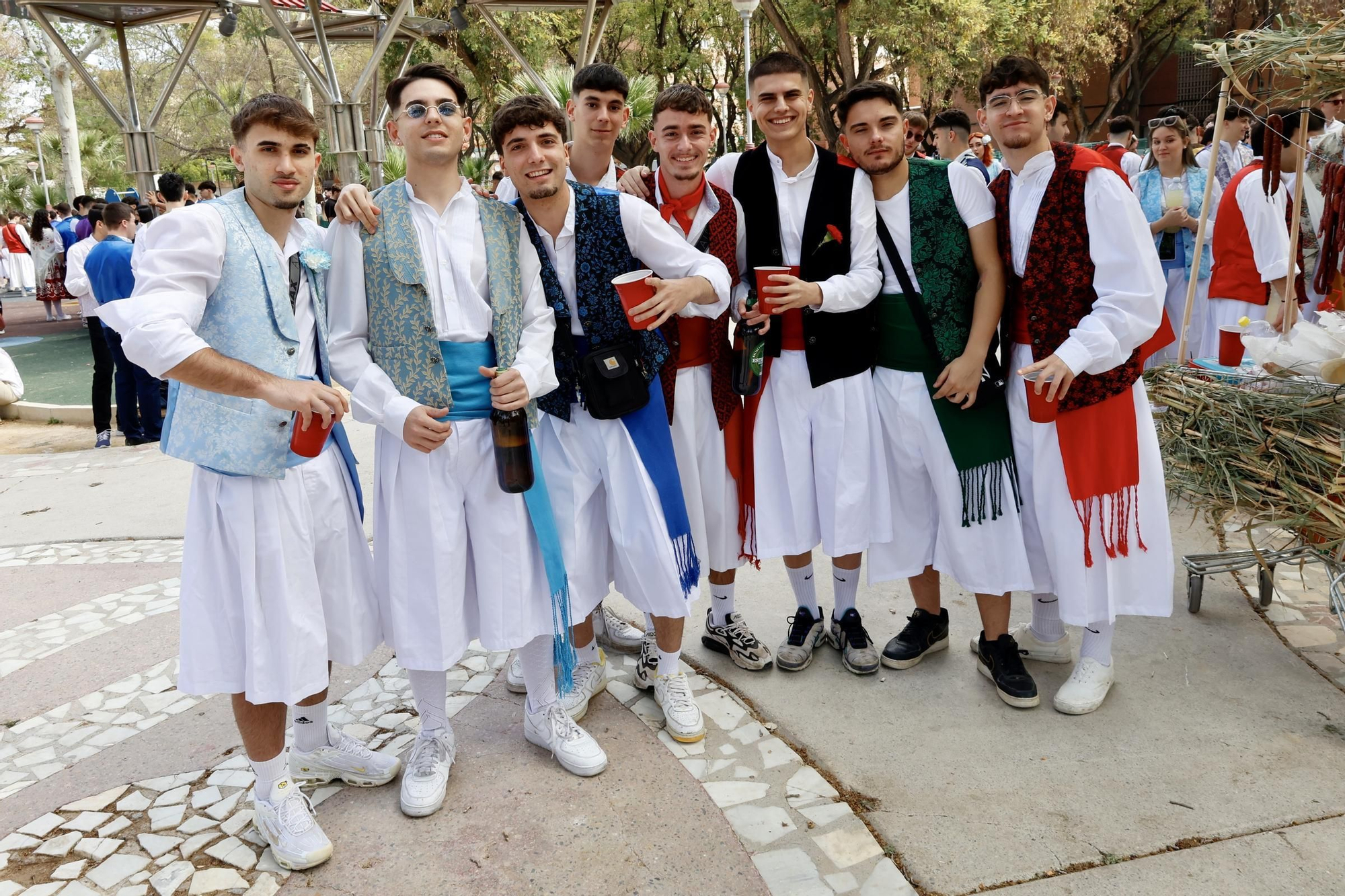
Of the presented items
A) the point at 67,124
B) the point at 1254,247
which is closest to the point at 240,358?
the point at 1254,247

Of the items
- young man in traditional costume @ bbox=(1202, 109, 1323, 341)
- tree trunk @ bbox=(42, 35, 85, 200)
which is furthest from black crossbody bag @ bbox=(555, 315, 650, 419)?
tree trunk @ bbox=(42, 35, 85, 200)

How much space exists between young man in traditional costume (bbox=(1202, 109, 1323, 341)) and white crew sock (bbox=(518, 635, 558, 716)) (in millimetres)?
3788

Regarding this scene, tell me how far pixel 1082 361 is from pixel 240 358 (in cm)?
241

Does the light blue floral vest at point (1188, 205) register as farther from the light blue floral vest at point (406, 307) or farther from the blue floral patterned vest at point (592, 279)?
the light blue floral vest at point (406, 307)

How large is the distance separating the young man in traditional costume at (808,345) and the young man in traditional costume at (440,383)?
2.87 ft

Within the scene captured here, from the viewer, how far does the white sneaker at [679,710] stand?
312cm

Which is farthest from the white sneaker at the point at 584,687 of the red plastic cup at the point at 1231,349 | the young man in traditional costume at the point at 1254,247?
the young man in traditional costume at the point at 1254,247

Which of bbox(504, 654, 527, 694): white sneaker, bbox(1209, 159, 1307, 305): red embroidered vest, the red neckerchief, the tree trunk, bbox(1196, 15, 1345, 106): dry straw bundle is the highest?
the tree trunk

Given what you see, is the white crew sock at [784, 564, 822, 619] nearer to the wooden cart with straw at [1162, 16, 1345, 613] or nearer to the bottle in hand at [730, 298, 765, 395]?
the bottle in hand at [730, 298, 765, 395]

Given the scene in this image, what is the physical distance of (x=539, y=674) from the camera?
3.11 meters

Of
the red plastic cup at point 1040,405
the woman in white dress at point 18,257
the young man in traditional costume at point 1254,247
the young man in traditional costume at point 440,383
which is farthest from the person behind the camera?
the woman in white dress at point 18,257

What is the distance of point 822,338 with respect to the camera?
3.30m

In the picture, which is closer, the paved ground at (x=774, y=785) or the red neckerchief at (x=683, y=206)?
the paved ground at (x=774, y=785)

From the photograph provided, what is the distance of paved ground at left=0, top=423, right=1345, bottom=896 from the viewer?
2508 mm
